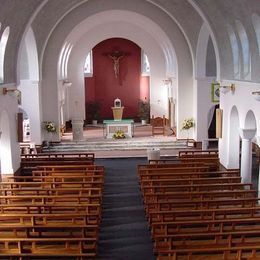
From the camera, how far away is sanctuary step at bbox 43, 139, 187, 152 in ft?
71.8

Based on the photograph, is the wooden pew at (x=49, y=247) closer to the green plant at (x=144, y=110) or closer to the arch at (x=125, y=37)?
the arch at (x=125, y=37)

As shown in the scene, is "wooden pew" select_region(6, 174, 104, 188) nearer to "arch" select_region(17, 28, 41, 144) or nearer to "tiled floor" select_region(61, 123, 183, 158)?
"tiled floor" select_region(61, 123, 183, 158)

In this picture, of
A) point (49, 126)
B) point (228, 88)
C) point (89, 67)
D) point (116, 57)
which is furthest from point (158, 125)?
point (228, 88)

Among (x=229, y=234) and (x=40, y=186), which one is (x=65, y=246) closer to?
(x=229, y=234)

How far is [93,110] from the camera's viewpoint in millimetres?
29625

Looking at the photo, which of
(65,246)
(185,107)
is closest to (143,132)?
(185,107)

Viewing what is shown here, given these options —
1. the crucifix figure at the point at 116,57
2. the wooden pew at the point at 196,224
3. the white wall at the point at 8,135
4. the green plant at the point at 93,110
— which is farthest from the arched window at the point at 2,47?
the crucifix figure at the point at 116,57

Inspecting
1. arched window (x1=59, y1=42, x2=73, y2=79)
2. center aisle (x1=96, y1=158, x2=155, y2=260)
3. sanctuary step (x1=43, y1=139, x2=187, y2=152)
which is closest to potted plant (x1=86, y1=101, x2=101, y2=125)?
arched window (x1=59, y1=42, x2=73, y2=79)

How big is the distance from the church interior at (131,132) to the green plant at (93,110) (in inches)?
2.9

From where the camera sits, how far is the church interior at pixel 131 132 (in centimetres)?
963

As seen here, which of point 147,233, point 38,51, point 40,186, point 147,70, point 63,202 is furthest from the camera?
point 147,70

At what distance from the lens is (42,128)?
2220cm

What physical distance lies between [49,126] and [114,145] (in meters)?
3.25

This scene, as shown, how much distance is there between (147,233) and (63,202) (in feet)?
8.02
